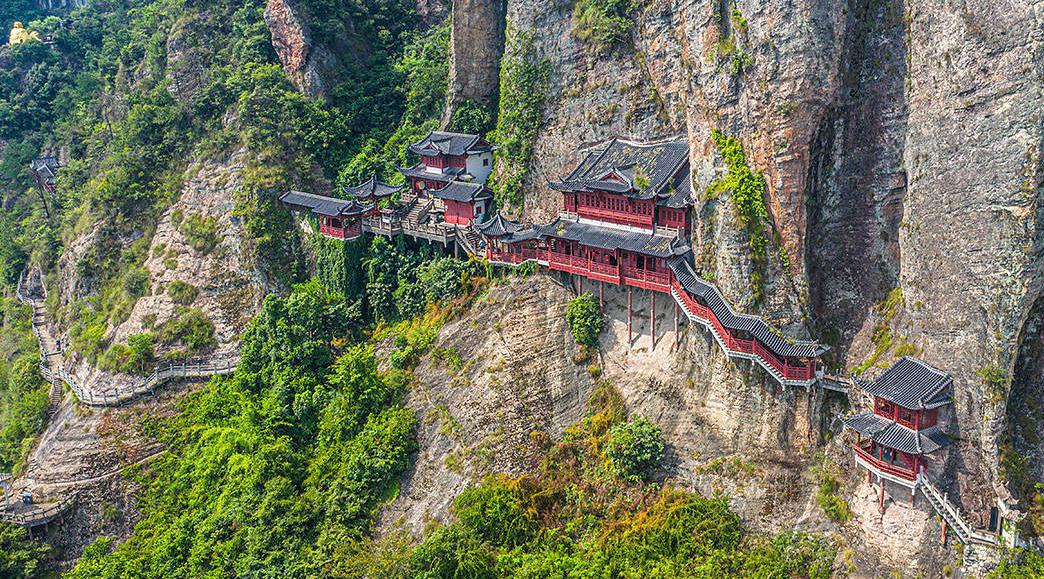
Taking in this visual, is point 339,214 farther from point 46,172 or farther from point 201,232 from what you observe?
point 46,172

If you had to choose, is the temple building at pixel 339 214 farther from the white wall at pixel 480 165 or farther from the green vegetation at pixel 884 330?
the green vegetation at pixel 884 330

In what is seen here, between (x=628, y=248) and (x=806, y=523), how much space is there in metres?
13.4

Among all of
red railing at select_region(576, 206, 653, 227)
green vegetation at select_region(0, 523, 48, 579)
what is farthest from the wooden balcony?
green vegetation at select_region(0, 523, 48, 579)

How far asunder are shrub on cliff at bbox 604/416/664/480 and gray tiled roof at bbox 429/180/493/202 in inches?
623

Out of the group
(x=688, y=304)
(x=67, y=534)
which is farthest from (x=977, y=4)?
(x=67, y=534)

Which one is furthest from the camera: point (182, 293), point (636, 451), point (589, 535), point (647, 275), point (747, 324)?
point (182, 293)

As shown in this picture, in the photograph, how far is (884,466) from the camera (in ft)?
105

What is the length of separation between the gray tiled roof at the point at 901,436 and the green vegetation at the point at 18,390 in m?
44.0

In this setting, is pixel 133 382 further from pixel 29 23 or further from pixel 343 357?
pixel 29 23

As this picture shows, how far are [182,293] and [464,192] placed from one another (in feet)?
59.4

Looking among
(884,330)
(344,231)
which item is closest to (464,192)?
(344,231)

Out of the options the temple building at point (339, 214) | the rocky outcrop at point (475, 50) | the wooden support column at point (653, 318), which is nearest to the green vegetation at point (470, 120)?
the rocky outcrop at point (475, 50)

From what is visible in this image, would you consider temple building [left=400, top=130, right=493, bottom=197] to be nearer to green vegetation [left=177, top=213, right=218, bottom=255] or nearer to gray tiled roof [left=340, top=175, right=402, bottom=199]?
gray tiled roof [left=340, top=175, right=402, bottom=199]

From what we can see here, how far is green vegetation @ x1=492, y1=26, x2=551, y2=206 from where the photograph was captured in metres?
46.5
